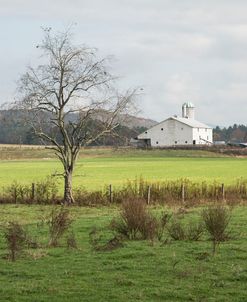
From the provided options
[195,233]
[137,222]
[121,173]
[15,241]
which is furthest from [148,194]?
[121,173]

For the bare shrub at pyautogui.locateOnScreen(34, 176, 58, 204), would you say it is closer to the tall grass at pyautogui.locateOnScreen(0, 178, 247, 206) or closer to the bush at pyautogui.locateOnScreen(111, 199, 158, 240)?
the tall grass at pyautogui.locateOnScreen(0, 178, 247, 206)

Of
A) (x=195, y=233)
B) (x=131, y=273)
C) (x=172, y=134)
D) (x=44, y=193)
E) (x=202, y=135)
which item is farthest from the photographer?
(x=202, y=135)

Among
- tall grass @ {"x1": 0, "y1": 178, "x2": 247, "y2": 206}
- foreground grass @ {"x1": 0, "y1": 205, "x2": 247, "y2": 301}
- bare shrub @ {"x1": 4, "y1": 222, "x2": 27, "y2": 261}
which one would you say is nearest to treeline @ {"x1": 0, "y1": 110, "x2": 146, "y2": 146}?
tall grass @ {"x1": 0, "y1": 178, "x2": 247, "y2": 206}

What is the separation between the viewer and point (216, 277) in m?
12.1

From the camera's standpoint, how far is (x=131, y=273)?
12672mm

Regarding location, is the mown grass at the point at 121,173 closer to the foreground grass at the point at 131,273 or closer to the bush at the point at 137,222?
the bush at the point at 137,222

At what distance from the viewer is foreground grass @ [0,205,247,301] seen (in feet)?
34.9

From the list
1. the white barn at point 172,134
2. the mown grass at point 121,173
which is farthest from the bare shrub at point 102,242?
the white barn at point 172,134

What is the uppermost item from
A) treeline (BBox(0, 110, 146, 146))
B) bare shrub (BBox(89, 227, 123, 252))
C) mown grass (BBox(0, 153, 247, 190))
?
treeline (BBox(0, 110, 146, 146))

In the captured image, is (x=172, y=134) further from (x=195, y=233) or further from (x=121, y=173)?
(x=195, y=233)

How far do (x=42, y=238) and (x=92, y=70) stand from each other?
834 inches

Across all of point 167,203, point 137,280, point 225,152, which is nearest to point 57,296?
point 137,280

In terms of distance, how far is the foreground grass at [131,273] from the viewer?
34.9 ft

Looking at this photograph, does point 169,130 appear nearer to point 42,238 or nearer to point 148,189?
point 148,189
